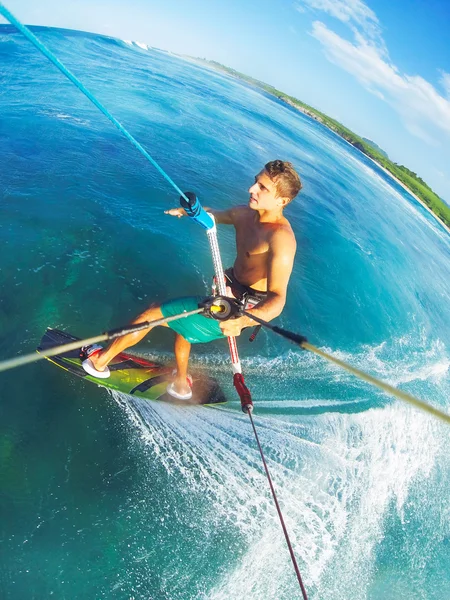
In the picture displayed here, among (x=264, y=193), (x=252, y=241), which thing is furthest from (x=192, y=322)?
(x=264, y=193)

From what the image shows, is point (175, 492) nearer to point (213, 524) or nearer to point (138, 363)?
point (213, 524)

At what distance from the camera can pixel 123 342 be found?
3607 millimetres

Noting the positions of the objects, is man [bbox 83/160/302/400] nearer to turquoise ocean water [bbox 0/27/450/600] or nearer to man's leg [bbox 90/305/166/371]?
man's leg [bbox 90/305/166/371]

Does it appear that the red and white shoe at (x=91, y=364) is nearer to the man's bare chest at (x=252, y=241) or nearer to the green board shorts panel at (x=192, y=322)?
the green board shorts panel at (x=192, y=322)

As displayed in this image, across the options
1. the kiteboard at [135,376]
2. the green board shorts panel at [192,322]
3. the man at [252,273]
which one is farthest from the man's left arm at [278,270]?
the kiteboard at [135,376]

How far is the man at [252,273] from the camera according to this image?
291 centimetres

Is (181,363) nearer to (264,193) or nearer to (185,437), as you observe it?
(185,437)

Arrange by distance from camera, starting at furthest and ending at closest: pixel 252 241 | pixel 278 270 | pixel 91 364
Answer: pixel 91 364 < pixel 252 241 < pixel 278 270

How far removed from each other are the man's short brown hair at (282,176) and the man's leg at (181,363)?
199 cm

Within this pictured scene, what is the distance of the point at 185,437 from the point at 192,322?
1286 millimetres

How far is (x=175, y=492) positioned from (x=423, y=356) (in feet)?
20.2

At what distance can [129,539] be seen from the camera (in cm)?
282

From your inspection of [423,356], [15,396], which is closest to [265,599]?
[15,396]

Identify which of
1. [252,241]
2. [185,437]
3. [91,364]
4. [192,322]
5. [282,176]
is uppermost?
[282,176]
